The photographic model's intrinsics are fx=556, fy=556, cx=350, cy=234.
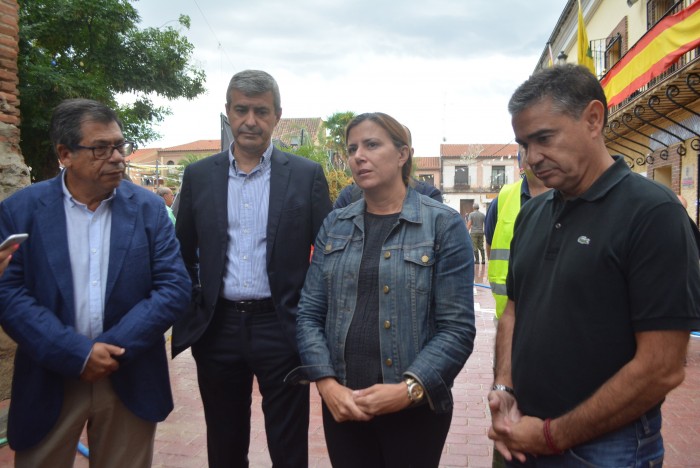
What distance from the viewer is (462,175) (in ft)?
193

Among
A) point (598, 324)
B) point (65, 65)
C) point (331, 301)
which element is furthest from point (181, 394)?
point (65, 65)

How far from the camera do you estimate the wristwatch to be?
2.08 m

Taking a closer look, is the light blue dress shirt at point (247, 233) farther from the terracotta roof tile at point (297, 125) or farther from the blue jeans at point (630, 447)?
the terracotta roof tile at point (297, 125)

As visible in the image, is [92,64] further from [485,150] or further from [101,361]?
[485,150]

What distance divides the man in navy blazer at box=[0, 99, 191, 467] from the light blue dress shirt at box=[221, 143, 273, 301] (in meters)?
0.27

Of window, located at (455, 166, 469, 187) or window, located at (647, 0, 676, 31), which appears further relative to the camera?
window, located at (455, 166, 469, 187)

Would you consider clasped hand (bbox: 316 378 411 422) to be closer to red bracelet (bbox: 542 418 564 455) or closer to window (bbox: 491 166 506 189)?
red bracelet (bbox: 542 418 564 455)

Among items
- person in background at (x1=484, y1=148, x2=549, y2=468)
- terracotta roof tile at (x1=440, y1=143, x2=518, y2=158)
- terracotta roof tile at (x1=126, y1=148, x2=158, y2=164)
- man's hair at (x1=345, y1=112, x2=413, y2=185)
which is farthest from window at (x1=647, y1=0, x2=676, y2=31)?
terracotta roof tile at (x1=126, y1=148, x2=158, y2=164)

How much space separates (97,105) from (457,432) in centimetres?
345

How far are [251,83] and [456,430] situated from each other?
3.11 metres

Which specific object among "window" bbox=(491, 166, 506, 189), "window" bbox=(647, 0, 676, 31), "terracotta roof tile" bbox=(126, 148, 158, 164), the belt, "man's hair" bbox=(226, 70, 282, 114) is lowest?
the belt

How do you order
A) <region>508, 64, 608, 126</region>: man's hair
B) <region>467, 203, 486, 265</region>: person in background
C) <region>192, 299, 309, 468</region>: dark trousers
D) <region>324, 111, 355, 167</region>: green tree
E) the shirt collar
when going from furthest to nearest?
1. <region>324, 111, 355, 167</region>: green tree
2. <region>467, 203, 486, 265</region>: person in background
3. the shirt collar
4. <region>192, 299, 309, 468</region>: dark trousers
5. <region>508, 64, 608, 126</region>: man's hair

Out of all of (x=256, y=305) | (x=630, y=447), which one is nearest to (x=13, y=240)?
(x=256, y=305)

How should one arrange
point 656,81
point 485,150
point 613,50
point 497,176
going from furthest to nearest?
1. point 485,150
2. point 497,176
3. point 613,50
4. point 656,81
